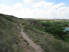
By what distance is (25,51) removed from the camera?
16.5 metres

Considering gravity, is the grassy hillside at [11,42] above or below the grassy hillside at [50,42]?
above

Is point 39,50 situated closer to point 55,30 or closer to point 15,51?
point 15,51

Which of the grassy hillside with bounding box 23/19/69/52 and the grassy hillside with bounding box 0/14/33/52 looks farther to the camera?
the grassy hillside with bounding box 23/19/69/52

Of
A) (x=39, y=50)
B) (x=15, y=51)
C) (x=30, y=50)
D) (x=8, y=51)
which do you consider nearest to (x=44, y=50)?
(x=39, y=50)

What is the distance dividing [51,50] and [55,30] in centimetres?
3359

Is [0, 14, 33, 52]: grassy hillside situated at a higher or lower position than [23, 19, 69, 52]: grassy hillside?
higher

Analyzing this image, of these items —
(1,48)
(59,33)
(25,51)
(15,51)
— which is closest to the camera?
(1,48)

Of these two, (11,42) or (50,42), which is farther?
(50,42)

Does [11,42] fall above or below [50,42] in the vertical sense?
above

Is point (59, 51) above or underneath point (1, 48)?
underneath

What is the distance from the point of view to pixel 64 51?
16.6 m

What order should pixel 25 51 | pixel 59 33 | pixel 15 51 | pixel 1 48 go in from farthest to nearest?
pixel 59 33 → pixel 25 51 → pixel 15 51 → pixel 1 48

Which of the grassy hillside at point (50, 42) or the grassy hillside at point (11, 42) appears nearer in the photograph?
the grassy hillside at point (11, 42)

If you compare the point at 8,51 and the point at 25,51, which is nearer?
the point at 8,51
